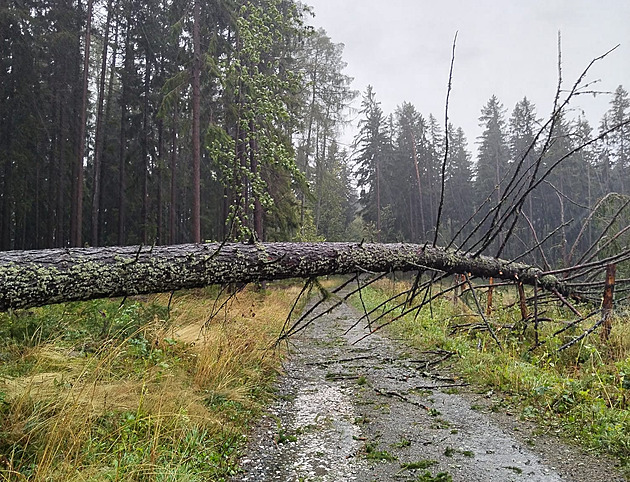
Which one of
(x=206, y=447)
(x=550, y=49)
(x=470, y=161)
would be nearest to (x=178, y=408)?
(x=206, y=447)

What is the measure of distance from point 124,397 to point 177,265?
2.02m

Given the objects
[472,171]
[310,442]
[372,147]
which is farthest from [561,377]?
[472,171]

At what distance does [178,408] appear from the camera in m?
→ 3.51

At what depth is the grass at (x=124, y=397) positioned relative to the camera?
255 cm

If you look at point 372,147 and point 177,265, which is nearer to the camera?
point 177,265

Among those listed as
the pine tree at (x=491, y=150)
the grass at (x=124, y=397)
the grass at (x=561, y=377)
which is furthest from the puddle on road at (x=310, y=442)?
the pine tree at (x=491, y=150)

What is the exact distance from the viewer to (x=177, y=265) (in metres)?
2.07

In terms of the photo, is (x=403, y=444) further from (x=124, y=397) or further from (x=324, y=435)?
(x=124, y=397)

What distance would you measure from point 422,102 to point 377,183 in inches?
1179

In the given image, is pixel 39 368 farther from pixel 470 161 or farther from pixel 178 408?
pixel 470 161

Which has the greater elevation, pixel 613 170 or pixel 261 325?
pixel 613 170

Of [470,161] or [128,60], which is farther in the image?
[470,161]

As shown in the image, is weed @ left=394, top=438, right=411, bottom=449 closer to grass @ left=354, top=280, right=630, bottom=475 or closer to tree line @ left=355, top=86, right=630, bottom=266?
grass @ left=354, top=280, right=630, bottom=475

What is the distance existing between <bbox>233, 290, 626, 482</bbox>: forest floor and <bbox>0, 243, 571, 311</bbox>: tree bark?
1.66 m
